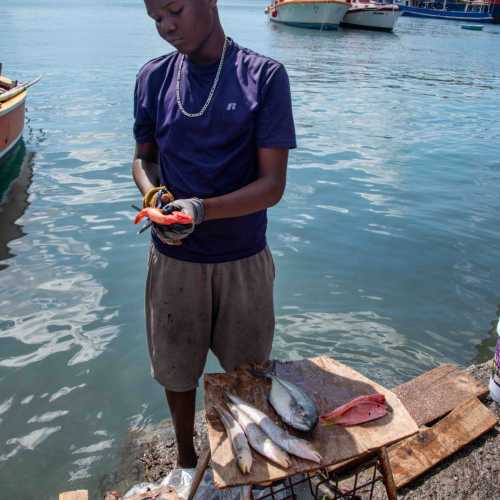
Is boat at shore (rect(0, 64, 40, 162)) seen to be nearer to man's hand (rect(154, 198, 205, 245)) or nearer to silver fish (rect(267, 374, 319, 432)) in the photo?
man's hand (rect(154, 198, 205, 245))

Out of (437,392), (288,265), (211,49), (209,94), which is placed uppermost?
(211,49)

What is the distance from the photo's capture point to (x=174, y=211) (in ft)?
7.84

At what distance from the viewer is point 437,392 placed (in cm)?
391

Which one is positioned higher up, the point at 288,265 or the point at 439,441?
the point at 439,441

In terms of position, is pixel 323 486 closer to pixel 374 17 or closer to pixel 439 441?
pixel 439 441

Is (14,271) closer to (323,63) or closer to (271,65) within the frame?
(271,65)

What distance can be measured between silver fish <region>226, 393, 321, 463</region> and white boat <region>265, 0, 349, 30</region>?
150 ft

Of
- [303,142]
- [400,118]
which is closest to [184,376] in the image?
[303,142]

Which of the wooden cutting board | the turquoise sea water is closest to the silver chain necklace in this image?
the wooden cutting board

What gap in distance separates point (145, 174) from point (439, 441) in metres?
2.33

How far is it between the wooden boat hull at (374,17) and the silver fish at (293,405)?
4649 cm

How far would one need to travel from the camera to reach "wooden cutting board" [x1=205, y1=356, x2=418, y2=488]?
219 centimetres

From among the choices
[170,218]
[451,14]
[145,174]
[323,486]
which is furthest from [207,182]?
[451,14]

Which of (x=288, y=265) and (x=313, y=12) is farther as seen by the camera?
(x=313, y=12)
